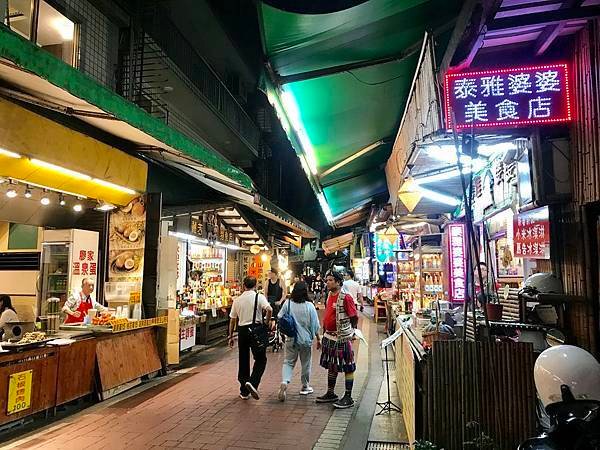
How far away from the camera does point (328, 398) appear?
7617mm

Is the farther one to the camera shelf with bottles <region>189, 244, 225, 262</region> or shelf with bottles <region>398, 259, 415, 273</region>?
shelf with bottles <region>398, 259, 415, 273</region>

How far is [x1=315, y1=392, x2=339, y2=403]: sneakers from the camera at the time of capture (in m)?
7.55

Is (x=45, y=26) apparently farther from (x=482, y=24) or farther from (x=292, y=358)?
(x=482, y=24)

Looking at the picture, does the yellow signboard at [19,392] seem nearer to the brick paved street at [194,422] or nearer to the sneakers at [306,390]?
the brick paved street at [194,422]

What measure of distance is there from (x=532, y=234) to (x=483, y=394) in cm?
286

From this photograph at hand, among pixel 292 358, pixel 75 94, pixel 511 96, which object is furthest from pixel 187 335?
pixel 511 96

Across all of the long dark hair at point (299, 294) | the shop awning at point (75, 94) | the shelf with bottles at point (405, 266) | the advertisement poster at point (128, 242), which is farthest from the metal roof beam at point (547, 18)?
the shelf with bottles at point (405, 266)

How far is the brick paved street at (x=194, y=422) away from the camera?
227 inches

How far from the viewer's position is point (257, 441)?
19.1 feet

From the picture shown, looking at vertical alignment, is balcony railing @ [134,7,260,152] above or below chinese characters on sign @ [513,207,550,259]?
above

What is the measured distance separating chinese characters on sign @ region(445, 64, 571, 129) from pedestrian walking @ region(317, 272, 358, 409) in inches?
145

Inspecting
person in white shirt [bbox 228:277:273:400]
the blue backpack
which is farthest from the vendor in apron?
the blue backpack

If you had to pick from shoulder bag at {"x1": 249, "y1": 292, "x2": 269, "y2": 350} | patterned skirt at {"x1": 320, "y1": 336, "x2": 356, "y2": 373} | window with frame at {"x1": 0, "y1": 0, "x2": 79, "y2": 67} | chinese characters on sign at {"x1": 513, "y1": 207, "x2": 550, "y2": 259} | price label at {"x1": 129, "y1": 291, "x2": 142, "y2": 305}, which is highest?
window with frame at {"x1": 0, "y1": 0, "x2": 79, "y2": 67}

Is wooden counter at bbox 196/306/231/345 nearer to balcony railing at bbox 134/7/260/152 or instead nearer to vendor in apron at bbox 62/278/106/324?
vendor in apron at bbox 62/278/106/324
